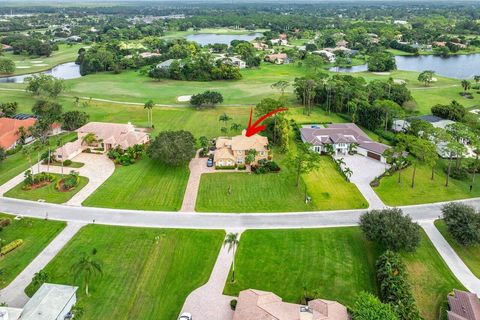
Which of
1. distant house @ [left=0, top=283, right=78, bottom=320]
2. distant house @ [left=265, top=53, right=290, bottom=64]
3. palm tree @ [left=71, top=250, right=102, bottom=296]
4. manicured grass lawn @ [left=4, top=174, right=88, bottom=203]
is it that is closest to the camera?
distant house @ [left=0, top=283, right=78, bottom=320]

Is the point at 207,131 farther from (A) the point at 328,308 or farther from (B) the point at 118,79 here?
(B) the point at 118,79

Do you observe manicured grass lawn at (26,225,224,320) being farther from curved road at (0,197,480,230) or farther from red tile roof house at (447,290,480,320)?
red tile roof house at (447,290,480,320)

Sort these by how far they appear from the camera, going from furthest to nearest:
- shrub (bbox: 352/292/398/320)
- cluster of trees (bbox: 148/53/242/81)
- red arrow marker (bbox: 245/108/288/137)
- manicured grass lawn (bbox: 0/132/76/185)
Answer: cluster of trees (bbox: 148/53/242/81), red arrow marker (bbox: 245/108/288/137), manicured grass lawn (bbox: 0/132/76/185), shrub (bbox: 352/292/398/320)

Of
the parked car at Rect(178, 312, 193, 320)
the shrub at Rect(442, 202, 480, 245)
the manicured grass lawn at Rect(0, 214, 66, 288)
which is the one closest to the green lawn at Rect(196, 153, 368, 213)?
the shrub at Rect(442, 202, 480, 245)

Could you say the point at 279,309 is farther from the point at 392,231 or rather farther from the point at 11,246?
the point at 11,246

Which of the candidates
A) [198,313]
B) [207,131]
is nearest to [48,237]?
[198,313]

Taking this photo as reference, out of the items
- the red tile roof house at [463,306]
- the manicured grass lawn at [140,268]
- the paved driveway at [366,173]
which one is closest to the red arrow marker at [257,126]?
the paved driveway at [366,173]
